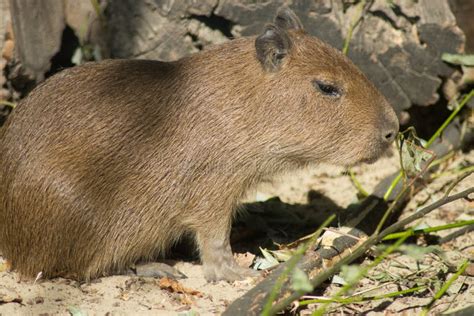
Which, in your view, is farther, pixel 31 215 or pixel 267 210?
pixel 267 210

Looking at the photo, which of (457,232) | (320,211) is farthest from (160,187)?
(457,232)

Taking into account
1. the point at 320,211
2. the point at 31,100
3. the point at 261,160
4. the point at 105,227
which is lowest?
the point at 320,211

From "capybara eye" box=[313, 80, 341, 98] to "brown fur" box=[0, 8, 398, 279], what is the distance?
0.04 metres

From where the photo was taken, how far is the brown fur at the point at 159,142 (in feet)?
16.7

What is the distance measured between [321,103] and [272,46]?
1.63ft

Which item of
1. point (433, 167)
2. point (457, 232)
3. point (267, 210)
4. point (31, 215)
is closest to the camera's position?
point (31, 215)

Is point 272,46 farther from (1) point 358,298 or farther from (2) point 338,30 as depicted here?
(1) point 358,298

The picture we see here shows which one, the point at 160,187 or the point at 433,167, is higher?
the point at 160,187

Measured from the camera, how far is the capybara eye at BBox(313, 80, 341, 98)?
5.21m

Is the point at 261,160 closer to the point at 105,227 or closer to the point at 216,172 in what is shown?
the point at 216,172

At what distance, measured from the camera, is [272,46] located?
202 inches

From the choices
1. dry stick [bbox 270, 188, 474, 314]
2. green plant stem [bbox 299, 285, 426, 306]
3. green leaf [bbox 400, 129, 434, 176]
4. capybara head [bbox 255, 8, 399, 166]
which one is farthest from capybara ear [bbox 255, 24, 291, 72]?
green plant stem [bbox 299, 285, 426, 306]

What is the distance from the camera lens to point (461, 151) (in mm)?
7414

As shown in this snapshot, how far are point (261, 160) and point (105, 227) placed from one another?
44.1 inches
